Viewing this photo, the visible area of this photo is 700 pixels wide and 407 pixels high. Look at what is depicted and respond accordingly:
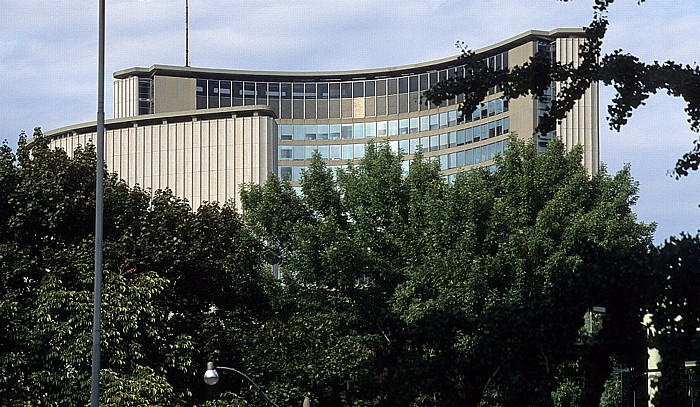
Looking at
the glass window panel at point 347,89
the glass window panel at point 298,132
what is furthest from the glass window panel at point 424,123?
the glass window panel at point 298,132

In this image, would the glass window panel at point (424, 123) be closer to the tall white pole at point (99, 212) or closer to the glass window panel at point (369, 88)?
the glass window panel at point (369, 88)

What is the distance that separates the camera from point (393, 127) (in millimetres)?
105312

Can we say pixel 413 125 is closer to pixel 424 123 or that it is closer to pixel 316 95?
pixel 424 123

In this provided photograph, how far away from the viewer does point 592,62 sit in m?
13.2

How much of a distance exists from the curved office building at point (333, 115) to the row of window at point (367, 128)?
0.28 ft

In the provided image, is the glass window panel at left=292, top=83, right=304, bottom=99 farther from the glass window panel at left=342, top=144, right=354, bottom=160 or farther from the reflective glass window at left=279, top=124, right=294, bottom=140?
the glass window panel at left=342, top=144, right=354, bottom=160

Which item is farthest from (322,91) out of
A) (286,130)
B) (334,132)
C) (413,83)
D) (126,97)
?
(126,97)

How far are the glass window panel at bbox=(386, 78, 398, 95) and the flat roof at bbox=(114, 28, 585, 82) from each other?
52 cm

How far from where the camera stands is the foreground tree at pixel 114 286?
34.1 m

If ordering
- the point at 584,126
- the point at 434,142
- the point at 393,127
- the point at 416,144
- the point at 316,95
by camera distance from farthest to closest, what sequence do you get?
the point at 316,95
the point at 393,127
the point at 416,144
the point at 434,142
the point at 584,126

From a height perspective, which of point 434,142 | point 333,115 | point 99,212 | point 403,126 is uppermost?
point 333,115

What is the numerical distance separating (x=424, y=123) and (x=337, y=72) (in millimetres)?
9469

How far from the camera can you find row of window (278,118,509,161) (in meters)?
98.4

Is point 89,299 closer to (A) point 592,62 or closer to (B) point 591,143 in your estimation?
(A) point 592,62
